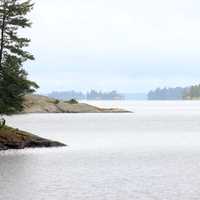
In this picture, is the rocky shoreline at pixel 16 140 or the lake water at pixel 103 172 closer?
the lake water at pixel 103 172

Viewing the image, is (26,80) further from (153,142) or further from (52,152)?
(153,142)

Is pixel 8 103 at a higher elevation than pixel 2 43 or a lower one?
lower

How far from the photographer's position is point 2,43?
246 feet

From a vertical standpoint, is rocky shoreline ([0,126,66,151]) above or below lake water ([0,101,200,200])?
above

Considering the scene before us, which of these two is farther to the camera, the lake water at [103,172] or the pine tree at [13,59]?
the pine tree at [13,59]

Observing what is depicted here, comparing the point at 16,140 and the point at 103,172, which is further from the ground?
the point at 16,140

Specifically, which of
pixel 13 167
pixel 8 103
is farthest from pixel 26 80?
pixel 13 167

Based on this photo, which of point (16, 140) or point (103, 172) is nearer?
point (103, 172)

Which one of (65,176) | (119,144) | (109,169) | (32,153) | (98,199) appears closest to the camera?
(98,199)

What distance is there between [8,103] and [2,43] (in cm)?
636

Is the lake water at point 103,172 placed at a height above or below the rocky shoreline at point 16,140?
below

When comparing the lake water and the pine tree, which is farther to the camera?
the pine tree

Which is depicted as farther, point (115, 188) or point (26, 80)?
point (26, 80)

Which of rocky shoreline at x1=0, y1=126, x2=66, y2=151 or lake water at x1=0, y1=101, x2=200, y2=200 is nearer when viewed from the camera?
lake water at x1=0, y1=101, x2=200, y2=200
